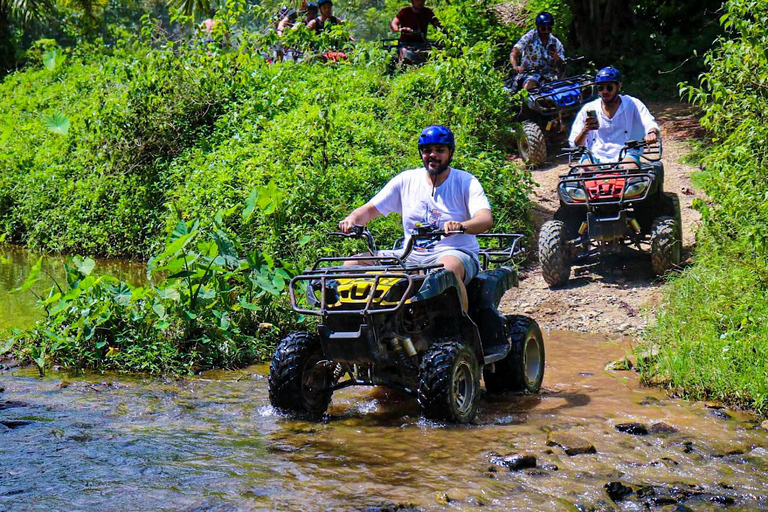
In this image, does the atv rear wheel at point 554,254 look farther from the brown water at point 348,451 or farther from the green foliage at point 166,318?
the green foliage at point 166,318

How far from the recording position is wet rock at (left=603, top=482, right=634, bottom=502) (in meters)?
4.71

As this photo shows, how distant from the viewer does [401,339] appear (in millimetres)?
5836

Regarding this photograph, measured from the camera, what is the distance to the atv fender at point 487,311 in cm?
659

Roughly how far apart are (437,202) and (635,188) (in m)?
3.73

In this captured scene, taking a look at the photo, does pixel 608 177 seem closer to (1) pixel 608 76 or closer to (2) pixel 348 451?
(1) pixel 608 76

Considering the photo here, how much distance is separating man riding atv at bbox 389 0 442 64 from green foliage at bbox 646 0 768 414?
7241 millimetres

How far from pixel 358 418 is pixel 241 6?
32.3 feet

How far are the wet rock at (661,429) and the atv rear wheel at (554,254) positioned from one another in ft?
Answer: 13.2

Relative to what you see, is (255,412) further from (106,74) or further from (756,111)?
(106,74)

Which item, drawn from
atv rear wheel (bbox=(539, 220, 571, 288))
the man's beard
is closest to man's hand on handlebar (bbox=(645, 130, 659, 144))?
atv rear wheel (bbox=(539, 220, 571, 288))

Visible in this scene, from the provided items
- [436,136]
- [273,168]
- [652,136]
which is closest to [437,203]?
[436,136]

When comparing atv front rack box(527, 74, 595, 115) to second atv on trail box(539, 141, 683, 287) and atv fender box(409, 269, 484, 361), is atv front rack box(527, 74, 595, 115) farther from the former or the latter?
atv fender box(409, 269, 484, 361)

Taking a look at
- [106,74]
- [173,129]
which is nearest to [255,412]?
[173,129]

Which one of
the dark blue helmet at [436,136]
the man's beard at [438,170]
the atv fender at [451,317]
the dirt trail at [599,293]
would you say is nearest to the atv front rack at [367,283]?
the atv fender at [451,317]
